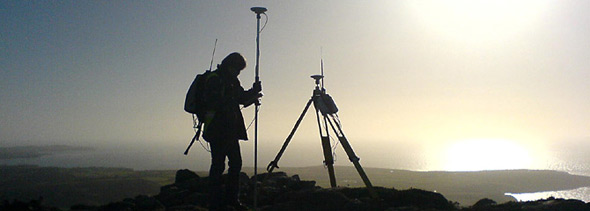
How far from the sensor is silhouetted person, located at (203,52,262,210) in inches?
245

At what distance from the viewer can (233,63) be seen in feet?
21.2

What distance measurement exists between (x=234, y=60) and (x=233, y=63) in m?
0.05

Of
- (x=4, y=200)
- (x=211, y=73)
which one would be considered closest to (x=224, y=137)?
(x=211, y=73)

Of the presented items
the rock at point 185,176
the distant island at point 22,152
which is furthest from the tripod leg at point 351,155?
the distant island at point 22,152

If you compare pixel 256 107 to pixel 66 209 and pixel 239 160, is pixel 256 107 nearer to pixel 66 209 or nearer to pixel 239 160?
pixel 239 160

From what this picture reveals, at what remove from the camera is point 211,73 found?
20.6 feet

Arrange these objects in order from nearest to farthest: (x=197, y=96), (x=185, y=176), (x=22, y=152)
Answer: (x=197, y=96) < (x=185, y=176) < (x=22, y=152)

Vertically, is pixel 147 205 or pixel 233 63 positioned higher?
pixel 233 63

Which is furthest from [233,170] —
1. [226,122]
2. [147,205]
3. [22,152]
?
[22,152]

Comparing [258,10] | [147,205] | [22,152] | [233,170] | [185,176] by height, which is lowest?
[147,205]

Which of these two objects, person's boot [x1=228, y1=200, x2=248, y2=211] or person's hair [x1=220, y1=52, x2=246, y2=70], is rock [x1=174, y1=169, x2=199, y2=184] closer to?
person's boot [x1=228, y1=200, x2=248, y2=211]

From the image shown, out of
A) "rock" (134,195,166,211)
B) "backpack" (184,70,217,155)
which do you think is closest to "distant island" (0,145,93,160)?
"rock" (134,195,166,211)

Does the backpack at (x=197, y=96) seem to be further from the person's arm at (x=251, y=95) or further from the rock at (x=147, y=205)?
the rock at (x=147, y=205)

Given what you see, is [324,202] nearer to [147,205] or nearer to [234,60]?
[234,60]
